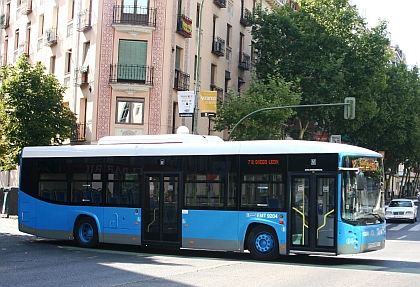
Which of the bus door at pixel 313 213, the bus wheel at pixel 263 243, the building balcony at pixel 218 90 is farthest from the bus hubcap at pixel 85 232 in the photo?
the building balcony at pixel 218 90

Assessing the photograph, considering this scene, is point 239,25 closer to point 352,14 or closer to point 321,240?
point 352,14

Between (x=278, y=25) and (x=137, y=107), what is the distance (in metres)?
12.3

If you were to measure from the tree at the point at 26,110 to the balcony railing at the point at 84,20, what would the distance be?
11.2 ft

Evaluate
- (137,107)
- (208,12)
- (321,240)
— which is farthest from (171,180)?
(208,12)

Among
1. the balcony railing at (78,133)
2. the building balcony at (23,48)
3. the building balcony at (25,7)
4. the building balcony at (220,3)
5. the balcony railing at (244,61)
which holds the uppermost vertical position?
the building balcony at (25,7)

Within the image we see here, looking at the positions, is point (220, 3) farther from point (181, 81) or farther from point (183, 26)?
point (181, 81)

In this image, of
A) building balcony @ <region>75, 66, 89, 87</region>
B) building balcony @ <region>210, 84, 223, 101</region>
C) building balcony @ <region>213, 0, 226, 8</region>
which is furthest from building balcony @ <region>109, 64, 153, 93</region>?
building balcony @ <region>213, 0, 226, 8</region>

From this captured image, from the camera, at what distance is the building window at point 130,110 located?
1281 inches

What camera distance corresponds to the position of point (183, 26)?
33.4m

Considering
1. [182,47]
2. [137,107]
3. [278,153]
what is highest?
[182,47]

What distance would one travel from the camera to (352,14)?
40750 millimetres

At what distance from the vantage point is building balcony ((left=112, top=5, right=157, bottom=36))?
106 ft

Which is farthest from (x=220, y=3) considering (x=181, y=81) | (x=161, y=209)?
(x=161, y=209)

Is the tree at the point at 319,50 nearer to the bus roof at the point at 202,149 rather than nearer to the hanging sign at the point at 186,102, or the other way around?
the hanging sign at the point at 186,102
